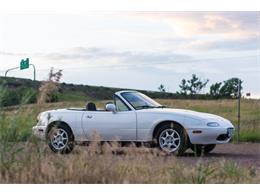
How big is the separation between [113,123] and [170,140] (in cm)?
130

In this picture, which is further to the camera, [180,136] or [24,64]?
[24,64]

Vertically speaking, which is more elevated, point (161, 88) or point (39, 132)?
point (161, 88)

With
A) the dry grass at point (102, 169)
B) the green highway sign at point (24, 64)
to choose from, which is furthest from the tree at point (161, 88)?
the dry grass at point (102, 169)

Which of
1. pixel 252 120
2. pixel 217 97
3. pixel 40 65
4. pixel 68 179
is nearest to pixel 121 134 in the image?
pixel 40 65

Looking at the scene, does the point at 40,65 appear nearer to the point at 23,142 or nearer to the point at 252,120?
the point at 23,142

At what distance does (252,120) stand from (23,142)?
1318 cm

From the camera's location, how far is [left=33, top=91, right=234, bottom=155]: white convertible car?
13109 mm

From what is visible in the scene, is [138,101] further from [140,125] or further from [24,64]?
[24,64]

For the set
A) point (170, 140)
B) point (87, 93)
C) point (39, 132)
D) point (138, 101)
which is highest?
point (87, 93)

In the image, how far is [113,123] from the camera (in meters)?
13.7

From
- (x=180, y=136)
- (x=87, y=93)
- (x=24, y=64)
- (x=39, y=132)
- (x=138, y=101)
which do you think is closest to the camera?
(x=39, y=132)

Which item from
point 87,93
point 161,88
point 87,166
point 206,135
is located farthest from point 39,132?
point 87,93

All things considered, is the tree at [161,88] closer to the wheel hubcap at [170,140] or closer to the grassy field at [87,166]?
the wheel hubcap at [170,140]
